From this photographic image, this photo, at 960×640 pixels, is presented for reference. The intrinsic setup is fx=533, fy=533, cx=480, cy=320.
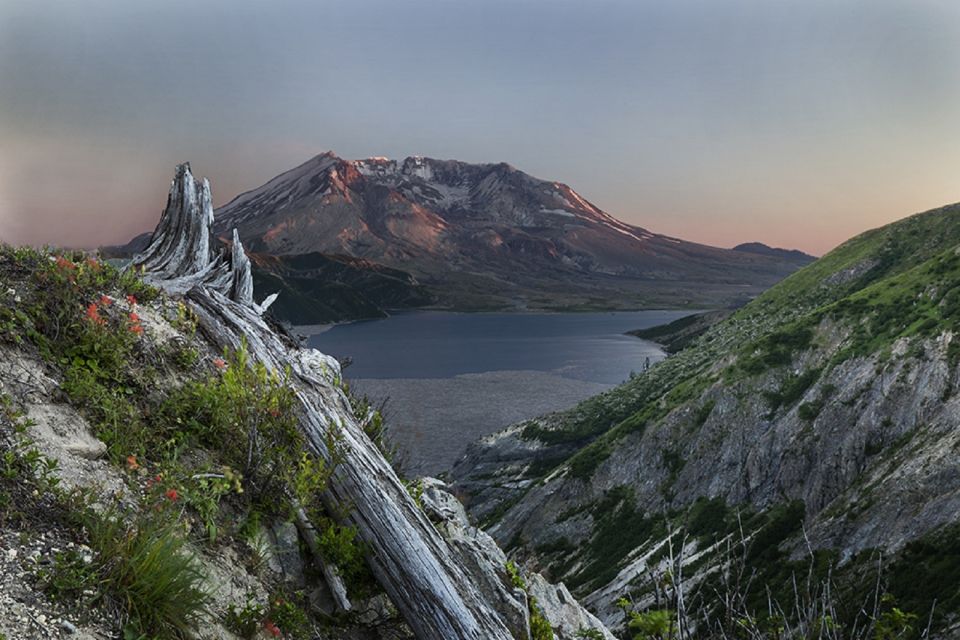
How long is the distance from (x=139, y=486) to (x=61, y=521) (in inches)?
36.0

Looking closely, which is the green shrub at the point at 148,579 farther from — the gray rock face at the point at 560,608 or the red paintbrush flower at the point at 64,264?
the gray rock face at the point at 560,608

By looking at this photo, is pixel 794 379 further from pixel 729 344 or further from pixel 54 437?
pixel 54 437

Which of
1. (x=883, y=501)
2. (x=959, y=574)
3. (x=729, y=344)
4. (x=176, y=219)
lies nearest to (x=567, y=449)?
(x=729, y=344)

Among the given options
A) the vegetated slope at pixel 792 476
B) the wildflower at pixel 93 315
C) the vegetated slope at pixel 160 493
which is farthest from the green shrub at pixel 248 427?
the vegetated slope at pixel 792 476

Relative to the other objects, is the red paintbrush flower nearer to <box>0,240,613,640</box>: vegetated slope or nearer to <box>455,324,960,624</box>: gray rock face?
<box>0,240,613,640</box>: vegetated slope

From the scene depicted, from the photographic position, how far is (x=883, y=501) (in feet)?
125

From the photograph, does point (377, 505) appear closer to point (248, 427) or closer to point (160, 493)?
point (248, 427)

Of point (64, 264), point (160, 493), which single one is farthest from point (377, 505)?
point (64, 264)

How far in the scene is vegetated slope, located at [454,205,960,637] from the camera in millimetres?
35531

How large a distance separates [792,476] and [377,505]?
174ft

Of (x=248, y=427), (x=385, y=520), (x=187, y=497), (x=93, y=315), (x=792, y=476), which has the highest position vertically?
(x=93, y=315)

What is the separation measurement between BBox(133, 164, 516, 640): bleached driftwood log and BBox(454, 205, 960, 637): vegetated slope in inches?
1096

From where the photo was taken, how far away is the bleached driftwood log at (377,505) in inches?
268

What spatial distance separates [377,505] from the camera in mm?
7344
